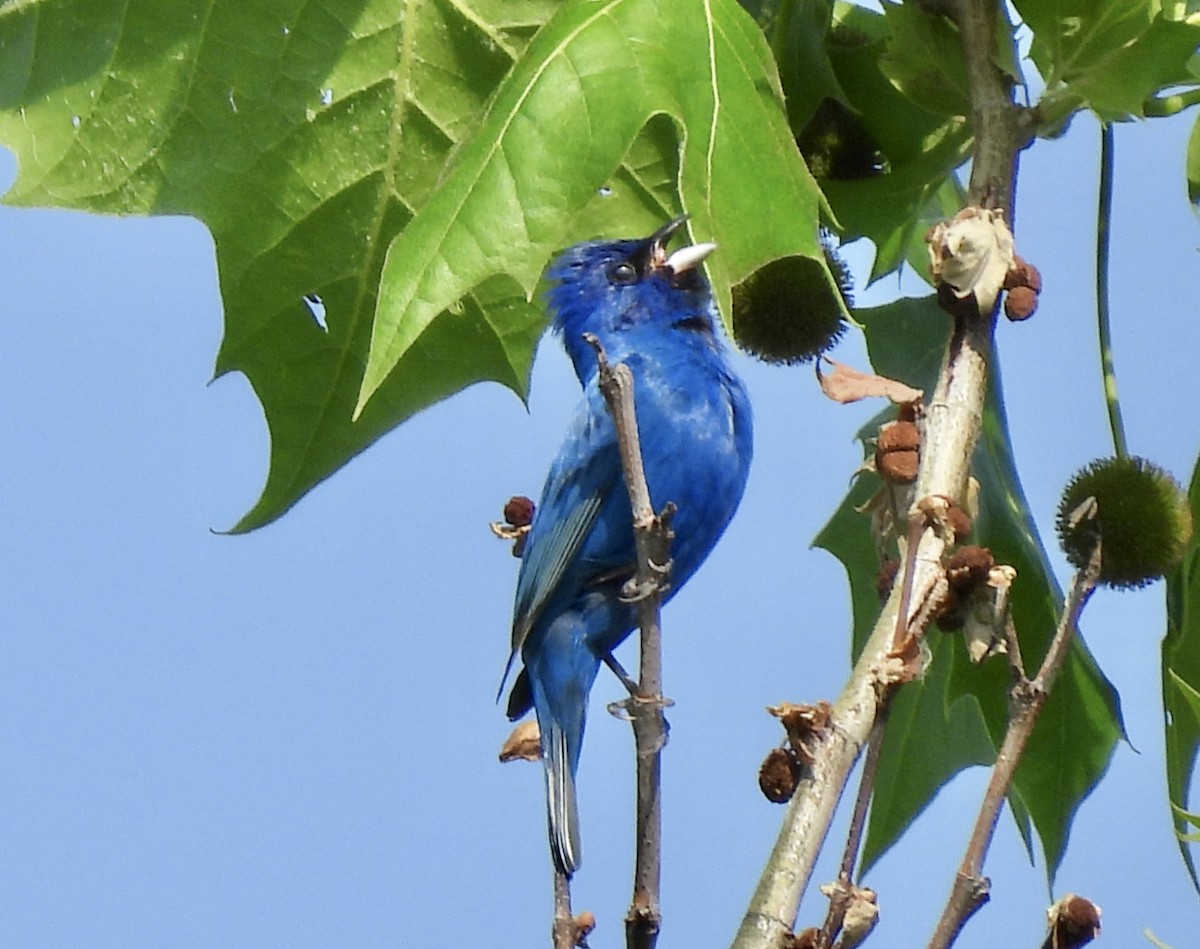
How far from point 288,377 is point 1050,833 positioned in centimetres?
159

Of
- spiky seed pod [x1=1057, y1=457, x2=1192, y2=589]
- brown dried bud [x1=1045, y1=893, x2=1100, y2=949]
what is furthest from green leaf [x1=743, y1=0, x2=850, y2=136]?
brown dried bud [x1=1045, y1=893, x2=1100, y2=949]

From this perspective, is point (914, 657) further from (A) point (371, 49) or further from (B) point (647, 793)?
(A) point (371, 49)

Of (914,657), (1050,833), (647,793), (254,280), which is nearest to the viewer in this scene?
(647,793)

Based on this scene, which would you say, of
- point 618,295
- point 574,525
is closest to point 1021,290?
point 574,525

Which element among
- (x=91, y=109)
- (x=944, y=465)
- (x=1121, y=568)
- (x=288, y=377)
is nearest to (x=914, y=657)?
(x=944, y=465)

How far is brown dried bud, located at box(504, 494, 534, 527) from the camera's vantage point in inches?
97.8

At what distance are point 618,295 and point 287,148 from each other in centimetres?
114

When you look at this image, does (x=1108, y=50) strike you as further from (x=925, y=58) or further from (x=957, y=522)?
(x=957, y=522)

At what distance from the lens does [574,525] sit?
11.2ft

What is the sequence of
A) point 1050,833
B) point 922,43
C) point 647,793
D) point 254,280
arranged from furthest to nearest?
point 254,280, point 1050,833, point 922,43, point 647,793

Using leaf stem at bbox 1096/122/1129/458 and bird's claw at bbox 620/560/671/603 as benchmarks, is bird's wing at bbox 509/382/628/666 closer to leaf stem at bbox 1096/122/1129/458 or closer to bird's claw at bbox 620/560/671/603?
leaf stem at bbox 1096/122/1129/458

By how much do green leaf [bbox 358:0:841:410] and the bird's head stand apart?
1.38 metres

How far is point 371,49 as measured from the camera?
117 inches

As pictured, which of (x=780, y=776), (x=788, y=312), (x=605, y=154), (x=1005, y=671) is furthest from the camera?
(x=788, y=312)
